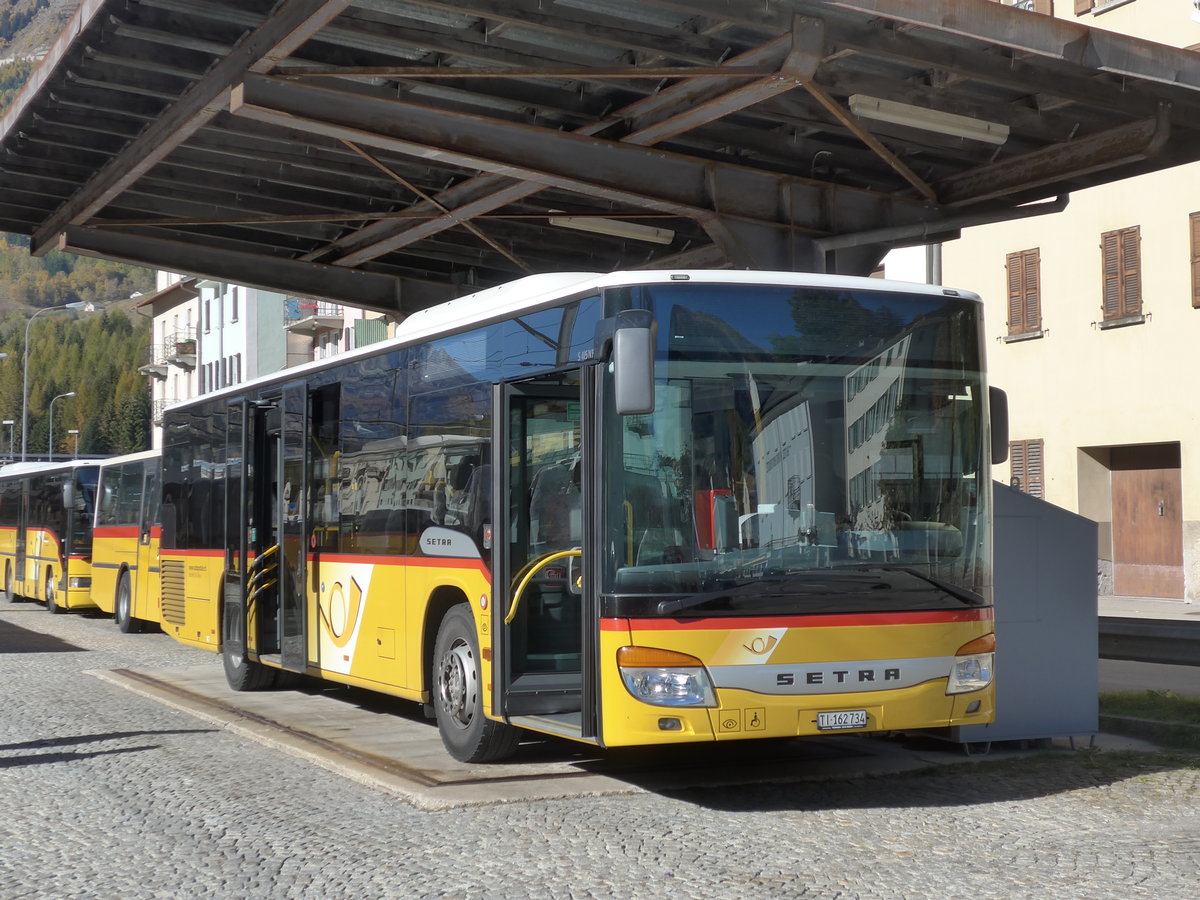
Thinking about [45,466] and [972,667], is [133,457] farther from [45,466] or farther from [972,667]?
[972,667]

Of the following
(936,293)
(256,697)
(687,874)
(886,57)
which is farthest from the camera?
(256,697)

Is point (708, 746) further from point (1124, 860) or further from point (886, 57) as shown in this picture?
point (886, 57)

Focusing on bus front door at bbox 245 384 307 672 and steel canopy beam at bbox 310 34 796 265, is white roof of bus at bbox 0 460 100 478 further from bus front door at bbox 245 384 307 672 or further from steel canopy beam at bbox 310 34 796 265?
bus front door at bbox 245 384 307 672

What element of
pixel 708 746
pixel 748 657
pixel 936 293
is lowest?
pixel 708 746

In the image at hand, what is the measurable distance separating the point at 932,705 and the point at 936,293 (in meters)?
2.31

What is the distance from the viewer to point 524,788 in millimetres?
9070

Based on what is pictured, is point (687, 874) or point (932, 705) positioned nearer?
point (687, 874)

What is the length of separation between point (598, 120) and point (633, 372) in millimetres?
6748

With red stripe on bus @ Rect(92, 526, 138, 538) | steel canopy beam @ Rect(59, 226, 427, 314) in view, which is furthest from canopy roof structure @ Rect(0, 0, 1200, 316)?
red stripe on bus @ Rect(92, 526, 138, 538)

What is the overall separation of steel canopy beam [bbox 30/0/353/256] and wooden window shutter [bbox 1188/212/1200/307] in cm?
1750

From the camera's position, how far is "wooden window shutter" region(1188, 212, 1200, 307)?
26.1 metres

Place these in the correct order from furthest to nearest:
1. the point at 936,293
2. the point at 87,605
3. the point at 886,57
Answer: the point at 87,605
the point at 886,57
the point at 936,293

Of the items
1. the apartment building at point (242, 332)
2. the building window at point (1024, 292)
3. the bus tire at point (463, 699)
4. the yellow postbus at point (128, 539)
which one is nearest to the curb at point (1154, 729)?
the bus tire at point (463, 699)

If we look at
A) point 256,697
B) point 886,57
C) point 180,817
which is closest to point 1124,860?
point 180,817
